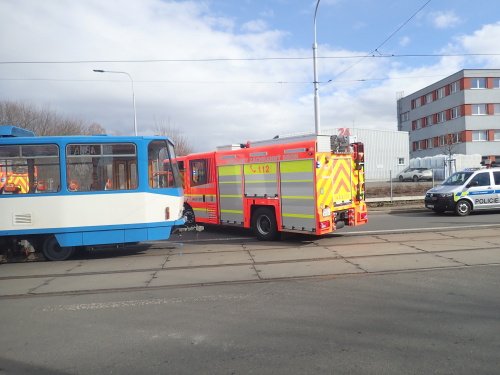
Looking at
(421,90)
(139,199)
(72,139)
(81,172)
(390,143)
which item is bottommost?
(139,199)

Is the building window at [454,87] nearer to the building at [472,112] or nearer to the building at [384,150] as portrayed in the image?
the building at [472,112]

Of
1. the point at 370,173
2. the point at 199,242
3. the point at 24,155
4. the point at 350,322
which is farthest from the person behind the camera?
A: the point at 370,173

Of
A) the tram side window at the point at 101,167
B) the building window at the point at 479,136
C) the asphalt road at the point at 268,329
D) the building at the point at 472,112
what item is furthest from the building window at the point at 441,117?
the tram side window at the point at 101,167

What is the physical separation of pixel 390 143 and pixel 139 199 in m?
48.5

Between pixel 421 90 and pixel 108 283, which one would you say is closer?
pixel 108 283

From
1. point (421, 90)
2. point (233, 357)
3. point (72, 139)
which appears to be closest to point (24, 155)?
point (72, 139)

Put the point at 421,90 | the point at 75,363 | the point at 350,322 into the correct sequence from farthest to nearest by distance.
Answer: the point at 421,90, the point at 350,322, the point at 75,363

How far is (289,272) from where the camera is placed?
25.2 feet

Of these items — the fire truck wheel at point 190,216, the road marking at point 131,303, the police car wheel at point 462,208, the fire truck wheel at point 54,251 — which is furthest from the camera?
the police car wheel at point 462,208

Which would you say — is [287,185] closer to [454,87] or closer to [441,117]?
[454,87]

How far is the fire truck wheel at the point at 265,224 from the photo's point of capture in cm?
1130

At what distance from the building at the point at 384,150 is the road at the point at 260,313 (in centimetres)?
4364

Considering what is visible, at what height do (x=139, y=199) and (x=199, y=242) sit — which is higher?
(x=139, y=199)

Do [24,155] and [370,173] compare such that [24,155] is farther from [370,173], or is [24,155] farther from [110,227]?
[370,173]
